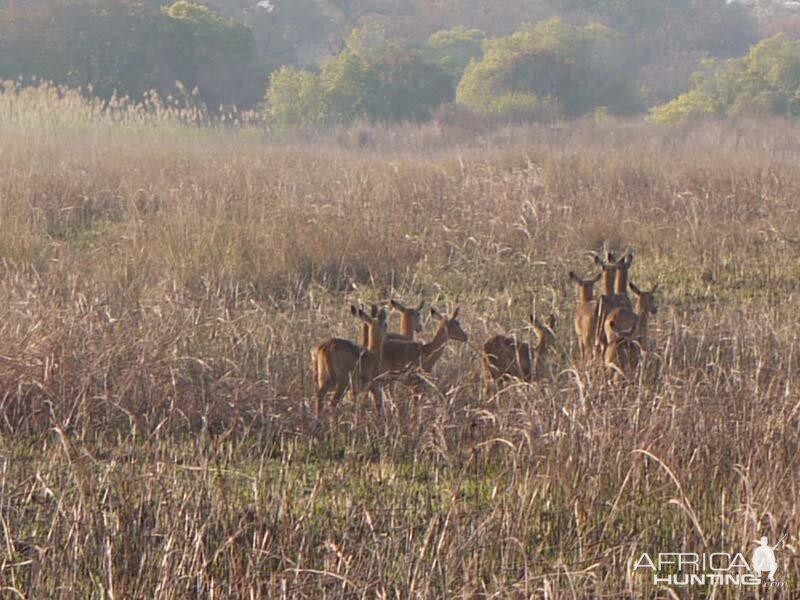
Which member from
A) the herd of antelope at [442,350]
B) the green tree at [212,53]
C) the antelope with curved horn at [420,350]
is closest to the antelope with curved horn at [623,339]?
the herd of antelope at [442,350]

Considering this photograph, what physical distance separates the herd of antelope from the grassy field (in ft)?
0.37

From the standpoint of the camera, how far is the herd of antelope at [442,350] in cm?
457

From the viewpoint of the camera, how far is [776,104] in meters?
23.3

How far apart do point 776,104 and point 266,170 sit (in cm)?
1599

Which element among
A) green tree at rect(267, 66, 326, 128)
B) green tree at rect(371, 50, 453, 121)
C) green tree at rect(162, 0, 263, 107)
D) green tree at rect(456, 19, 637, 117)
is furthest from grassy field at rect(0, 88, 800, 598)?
green tree at rect(162, 0, 263, 107)

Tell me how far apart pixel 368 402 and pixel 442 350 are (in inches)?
26.7

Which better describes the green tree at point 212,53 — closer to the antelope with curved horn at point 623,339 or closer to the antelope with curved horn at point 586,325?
the antelope with curved horn at point 586,325

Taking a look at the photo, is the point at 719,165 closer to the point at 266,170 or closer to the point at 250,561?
the point at 266,170

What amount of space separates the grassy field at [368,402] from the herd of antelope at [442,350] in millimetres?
113

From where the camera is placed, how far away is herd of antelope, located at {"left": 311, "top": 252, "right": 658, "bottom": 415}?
4.57m

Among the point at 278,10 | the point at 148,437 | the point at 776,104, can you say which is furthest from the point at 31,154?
the point at 278,10

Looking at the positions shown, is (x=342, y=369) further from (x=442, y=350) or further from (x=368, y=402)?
(x=442, y=350)

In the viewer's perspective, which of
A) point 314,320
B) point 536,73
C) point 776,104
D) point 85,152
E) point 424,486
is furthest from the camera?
point 536,73

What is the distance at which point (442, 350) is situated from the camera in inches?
206
